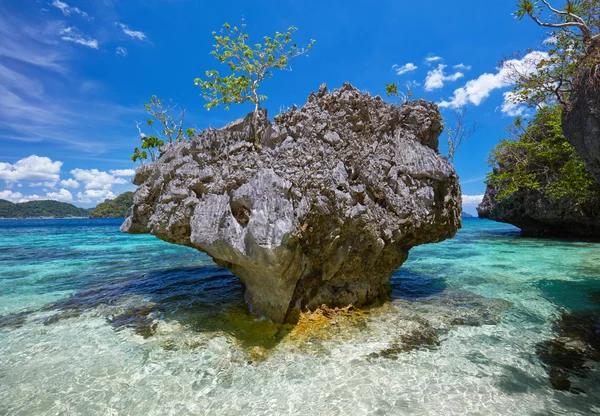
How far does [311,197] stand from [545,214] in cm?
2758

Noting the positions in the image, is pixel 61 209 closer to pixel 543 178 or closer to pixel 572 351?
pixel 543 178

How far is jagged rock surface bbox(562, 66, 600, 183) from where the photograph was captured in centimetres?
692

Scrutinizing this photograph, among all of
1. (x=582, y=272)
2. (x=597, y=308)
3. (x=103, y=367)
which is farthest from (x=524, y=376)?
(x=582, y=272)

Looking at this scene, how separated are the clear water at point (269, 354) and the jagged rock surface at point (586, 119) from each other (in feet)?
14.3

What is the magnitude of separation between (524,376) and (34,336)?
34.9 feet

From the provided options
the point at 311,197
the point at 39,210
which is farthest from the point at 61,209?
the point at 311,197

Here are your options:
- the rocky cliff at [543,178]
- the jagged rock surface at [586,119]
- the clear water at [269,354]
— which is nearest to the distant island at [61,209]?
the rocky cliff at [543,178]

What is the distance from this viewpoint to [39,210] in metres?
180

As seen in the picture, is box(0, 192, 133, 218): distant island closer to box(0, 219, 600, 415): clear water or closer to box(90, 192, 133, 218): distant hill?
box(90, 192, 133, 218): distant hill

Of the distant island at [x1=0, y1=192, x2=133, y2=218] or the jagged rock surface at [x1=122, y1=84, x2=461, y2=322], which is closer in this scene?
the jagged rock surface at [x1=122, y1=84, x2=461, y2=322]

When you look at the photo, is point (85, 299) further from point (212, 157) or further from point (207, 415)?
point (207, 415)

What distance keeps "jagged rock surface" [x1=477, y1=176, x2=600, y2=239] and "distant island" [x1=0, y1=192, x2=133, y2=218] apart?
497ft

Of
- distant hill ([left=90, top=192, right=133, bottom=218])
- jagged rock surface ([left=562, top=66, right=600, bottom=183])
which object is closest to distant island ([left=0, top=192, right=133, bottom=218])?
distant hill ([left=90, top=192, right=133, bottom=218])

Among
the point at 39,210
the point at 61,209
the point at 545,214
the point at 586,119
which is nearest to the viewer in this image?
the point at 586,119
